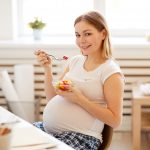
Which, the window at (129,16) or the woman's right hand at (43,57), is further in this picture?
the window at (129,16)

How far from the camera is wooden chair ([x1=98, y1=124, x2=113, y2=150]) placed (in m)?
1.71

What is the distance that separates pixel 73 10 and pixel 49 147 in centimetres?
237

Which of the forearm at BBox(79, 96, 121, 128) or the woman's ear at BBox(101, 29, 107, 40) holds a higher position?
the woman's ear at BBox(101, 29, 107, 40)

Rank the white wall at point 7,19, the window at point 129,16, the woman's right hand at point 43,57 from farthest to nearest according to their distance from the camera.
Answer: the window at point 129,16 < the white wall at point 7,19 < the woman's right hand at point 43,57

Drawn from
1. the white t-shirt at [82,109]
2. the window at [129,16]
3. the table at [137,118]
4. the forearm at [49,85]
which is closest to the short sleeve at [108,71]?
the white t-shirt at [82,109]

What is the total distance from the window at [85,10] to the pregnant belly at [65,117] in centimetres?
182

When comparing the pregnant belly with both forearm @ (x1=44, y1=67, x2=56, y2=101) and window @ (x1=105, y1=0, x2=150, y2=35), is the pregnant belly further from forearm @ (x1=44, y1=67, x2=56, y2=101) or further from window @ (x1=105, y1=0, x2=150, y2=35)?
window @ (x1=105, y1=0, x2=150, y2=35)

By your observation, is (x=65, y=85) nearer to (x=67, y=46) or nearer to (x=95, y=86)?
(x=95, y=86)

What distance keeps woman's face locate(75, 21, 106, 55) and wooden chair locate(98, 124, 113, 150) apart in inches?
14.5

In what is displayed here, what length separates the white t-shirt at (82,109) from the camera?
168 cm

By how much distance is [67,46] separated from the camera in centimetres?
312

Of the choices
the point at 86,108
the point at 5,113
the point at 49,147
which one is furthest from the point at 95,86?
the point at 49,147

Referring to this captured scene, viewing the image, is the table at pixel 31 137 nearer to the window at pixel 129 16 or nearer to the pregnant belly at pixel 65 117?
the pregnant belly at pixel 65 117

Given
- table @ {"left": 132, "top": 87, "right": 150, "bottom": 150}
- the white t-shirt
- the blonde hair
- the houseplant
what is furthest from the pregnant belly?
the houseplant
